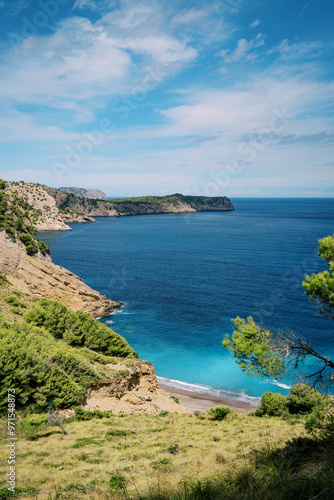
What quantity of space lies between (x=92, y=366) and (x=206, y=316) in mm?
33013

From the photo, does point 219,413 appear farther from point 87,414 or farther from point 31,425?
point 31,425

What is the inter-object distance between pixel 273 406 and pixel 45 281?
4005 cm

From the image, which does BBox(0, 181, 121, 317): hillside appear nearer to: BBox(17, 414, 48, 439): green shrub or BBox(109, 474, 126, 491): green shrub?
BBox(17, 414, 48, 439): green shrub

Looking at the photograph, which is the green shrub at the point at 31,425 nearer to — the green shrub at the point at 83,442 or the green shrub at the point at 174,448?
the green shrub at the point at 83,442

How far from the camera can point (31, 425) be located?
1697 centimetres

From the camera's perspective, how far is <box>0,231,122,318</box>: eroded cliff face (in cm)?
4722

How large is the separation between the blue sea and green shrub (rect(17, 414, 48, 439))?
24720mm

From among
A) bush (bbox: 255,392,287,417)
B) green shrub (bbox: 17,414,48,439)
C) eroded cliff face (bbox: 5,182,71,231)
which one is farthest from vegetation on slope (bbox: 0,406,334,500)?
eroded cliff face (bbox: 5,182,71,231)

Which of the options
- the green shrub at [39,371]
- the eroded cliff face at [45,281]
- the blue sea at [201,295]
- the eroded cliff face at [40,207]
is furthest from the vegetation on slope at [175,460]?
the eroded cliff face at [40,207]

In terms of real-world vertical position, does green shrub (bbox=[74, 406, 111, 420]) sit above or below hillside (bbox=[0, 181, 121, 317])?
below

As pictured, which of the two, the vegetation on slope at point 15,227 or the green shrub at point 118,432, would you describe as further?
the vegetation on slope at point 15,227

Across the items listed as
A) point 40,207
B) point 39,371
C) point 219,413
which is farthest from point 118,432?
point 40,207

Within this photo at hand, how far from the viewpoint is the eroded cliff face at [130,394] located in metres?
Result: 23.9

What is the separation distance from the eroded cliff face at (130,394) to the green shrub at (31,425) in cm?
512
